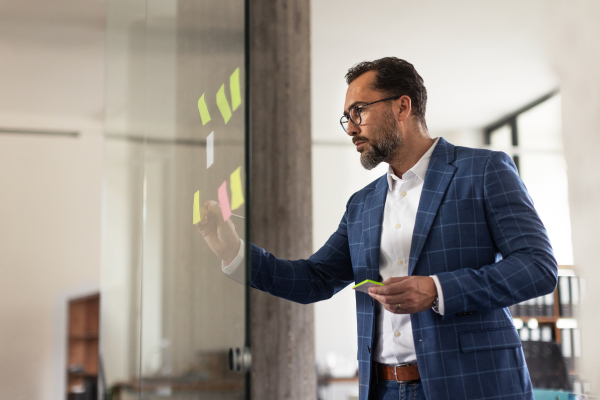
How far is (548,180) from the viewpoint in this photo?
595 cm

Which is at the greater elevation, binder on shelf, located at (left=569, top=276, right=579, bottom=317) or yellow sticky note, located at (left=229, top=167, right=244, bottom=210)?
yellow sticky note, located at (left=229, top=167, right=244, bottom=210)

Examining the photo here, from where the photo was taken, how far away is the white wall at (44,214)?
5.56 metres

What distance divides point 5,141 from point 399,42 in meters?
4.23

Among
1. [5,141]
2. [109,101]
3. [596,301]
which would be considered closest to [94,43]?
[5,141]

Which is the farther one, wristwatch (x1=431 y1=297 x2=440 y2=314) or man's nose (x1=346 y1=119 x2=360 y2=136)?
man's nose (x1=346 y1=119 x2=360 y2=136)

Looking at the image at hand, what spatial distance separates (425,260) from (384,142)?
14.4 inches

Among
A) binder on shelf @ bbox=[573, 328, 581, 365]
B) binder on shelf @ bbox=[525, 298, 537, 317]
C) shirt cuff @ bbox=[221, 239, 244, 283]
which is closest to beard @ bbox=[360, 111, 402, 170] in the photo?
shirt cuff @ bbox=[221, 239, 244, 283]

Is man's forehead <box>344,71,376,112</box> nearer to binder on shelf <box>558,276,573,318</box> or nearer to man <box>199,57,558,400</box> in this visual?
man <box>199,57,558,400</box>

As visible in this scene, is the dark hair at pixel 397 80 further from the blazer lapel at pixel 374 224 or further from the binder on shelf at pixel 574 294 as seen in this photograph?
the binder on shelf at pixel 574 294

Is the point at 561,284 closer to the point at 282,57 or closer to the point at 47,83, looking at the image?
the point at 282,57

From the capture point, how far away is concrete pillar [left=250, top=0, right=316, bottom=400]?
233cm

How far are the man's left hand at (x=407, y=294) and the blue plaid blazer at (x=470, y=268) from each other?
0.03 m

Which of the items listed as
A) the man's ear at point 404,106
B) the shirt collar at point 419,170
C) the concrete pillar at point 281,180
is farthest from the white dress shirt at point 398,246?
the concrete pillar at point 281,180

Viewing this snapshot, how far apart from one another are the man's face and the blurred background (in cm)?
56
